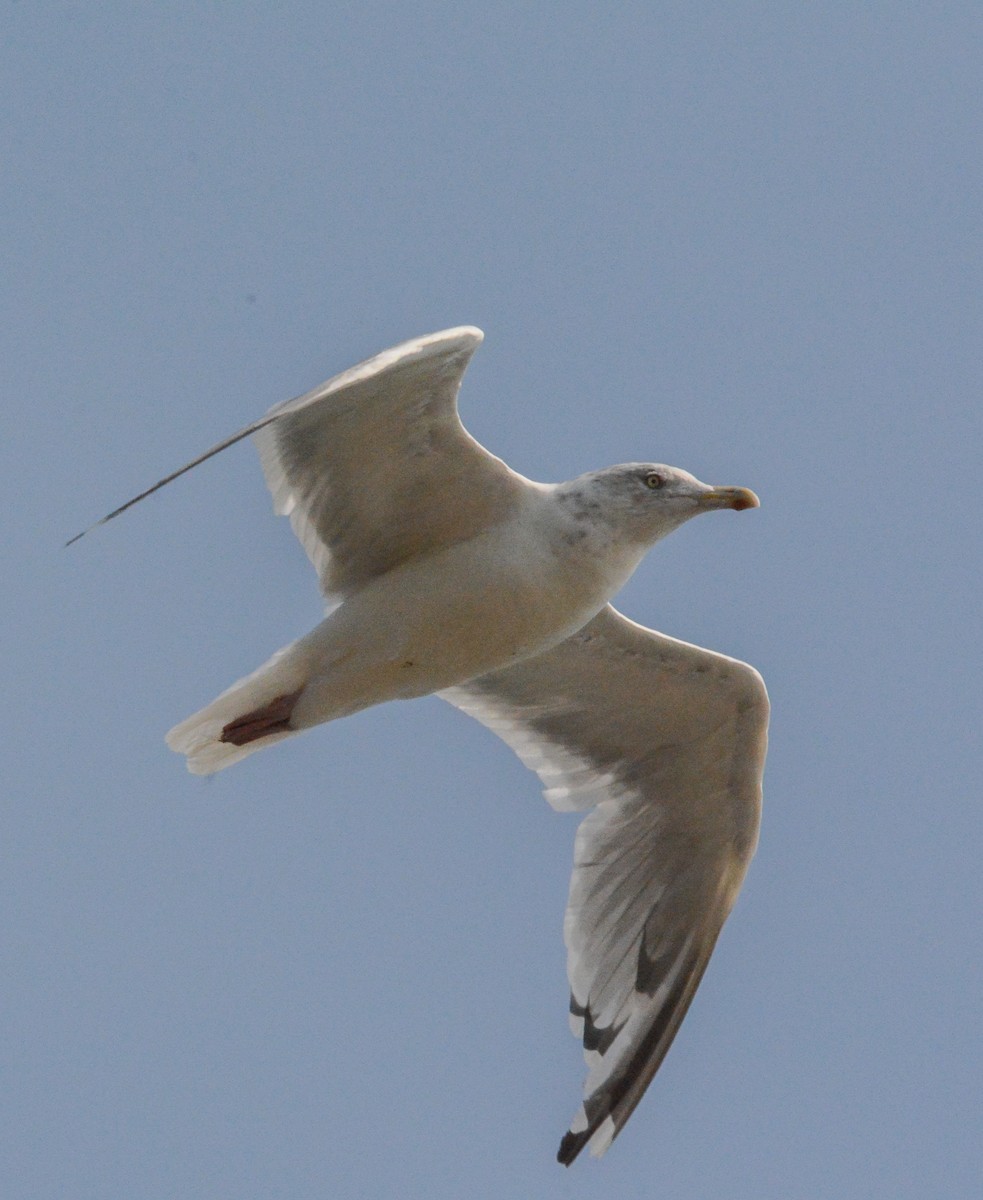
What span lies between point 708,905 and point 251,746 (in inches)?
99.7

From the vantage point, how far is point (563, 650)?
Result: 8.41 m

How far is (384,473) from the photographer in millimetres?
7465

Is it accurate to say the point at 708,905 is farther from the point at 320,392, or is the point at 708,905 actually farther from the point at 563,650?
the point at 320,392

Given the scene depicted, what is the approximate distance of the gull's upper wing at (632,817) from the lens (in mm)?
8461

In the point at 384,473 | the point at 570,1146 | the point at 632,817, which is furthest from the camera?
the point at 632,817

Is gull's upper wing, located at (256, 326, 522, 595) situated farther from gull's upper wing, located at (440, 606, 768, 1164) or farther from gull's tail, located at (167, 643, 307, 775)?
gull's upper wing, located at (440, 606, 768, 1164)

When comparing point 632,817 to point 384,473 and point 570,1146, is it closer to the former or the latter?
point 570,1146

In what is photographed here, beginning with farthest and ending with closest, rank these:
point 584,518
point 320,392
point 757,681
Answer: point 757,681 < point 584,518 < point 320,392

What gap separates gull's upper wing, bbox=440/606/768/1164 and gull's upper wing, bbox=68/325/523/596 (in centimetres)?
111

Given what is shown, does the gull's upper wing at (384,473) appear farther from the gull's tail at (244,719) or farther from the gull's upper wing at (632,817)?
the gull's upper wing at (632,817)

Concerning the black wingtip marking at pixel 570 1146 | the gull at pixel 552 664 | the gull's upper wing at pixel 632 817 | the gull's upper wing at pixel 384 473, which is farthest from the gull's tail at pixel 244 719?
the black wingtip marking at pixel 570 1146

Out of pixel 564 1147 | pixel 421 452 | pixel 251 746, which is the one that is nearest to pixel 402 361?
pixel 421 452

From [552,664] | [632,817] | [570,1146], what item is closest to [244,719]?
[552,664]

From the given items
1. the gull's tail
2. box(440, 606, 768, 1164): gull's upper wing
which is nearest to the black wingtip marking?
box(440, 606, 768, 1164): gull's upper wing
